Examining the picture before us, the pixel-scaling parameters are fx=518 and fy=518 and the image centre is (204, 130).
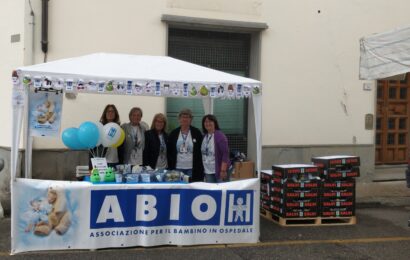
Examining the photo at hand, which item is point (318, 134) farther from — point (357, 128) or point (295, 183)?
point (295, 183)

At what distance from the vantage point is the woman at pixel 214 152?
23.8ft

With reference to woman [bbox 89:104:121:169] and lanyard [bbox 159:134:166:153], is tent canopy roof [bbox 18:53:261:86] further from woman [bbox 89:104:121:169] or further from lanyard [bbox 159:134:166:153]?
lanyard [bbox 159:134:166:153]

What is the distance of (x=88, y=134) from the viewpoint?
255 inches

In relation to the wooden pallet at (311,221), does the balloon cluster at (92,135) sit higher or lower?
higher

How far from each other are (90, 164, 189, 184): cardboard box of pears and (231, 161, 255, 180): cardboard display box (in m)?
3.06

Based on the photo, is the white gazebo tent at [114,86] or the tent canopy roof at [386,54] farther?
the tent canopy roof at [386,54]

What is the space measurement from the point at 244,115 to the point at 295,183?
3.41 meters

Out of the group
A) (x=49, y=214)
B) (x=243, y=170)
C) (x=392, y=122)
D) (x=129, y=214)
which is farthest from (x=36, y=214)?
(x=392, y=122)

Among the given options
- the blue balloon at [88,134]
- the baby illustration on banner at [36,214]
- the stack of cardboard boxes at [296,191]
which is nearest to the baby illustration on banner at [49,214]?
the baby illustration on banner at [36,214]

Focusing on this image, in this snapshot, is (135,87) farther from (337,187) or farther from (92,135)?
(337,187)

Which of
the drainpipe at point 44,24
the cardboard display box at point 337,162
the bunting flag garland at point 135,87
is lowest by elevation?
the cardboard display box at point 337,162

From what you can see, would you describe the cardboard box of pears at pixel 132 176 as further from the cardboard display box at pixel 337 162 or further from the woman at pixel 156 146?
the cardboard display box at pixel 337 162

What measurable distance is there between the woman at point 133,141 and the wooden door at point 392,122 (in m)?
6.21

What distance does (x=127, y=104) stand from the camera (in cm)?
912
